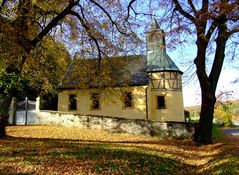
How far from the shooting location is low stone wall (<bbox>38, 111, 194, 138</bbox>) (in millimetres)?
18859

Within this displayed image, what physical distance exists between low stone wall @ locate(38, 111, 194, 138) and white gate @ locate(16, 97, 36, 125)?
664mm

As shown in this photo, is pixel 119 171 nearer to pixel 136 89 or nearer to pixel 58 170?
pixel 58 170

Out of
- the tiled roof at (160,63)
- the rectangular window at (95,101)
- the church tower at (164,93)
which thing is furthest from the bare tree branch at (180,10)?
the rectangular window at (95,101)

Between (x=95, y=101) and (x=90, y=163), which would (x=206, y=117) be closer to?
(x=90, y=163)

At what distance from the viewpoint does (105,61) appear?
17344mm

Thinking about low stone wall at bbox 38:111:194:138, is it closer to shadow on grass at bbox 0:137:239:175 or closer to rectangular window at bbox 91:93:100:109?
rectangular window at bbox 91:93:100:109

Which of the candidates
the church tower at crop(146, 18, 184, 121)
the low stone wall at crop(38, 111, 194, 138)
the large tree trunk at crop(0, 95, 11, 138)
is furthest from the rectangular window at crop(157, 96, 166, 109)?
the large tree trunk at crop(0, 95, 11, 138)

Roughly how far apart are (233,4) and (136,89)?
17.0 m

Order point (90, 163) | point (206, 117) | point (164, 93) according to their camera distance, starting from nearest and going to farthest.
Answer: point (90, 163) < point (206, 117) < point (164, 93)

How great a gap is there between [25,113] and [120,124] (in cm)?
816

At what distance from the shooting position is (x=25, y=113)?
74.1 ft

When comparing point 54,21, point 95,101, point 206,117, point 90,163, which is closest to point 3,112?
point 54,21

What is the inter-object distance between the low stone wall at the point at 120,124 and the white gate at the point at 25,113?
2.18 ft

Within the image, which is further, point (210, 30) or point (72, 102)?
point (72, 102)
